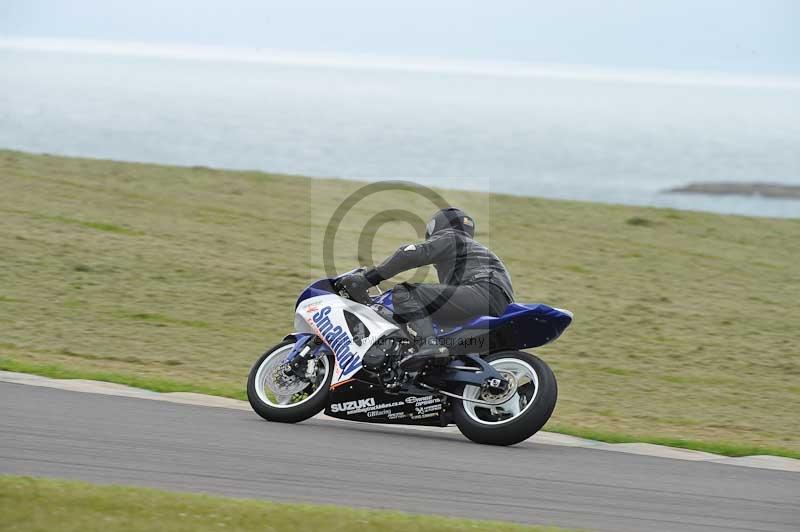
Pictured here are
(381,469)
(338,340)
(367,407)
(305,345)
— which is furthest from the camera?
(305,345)

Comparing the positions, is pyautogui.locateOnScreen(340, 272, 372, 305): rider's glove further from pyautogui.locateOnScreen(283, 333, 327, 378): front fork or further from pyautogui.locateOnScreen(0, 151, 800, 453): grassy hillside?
pyautogui.locateOnScreen(0, 151, 800, 453): grassy hillside

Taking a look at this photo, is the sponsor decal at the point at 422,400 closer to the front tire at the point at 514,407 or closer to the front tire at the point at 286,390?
the front tire at the point at 514,407

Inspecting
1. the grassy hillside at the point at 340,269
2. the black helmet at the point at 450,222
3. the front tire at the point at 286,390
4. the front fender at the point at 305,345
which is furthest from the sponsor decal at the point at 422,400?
the grassy hillside at the point at 340,269

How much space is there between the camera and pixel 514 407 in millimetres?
8453

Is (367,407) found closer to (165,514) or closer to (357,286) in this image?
(357,286)

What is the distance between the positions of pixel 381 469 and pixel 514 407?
5.16 ft

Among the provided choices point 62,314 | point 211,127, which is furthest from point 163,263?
point 211,127

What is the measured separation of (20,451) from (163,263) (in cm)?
1089

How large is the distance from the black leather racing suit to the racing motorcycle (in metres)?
0.12

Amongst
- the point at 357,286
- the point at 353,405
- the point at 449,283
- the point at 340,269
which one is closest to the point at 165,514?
the point at 353,405

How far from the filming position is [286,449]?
25.2ft

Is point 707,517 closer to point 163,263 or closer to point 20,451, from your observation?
point 20,451

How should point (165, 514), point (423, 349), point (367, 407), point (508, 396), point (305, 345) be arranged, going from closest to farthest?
point (165, 514), point (508, 396), point (423, 349), point (367, 407), point (305, 345)

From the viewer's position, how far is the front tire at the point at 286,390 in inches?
349
